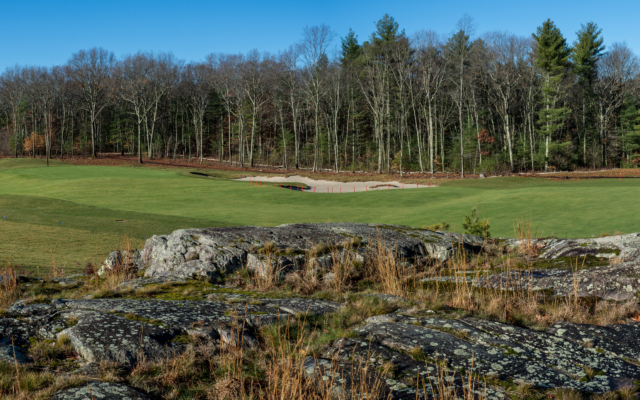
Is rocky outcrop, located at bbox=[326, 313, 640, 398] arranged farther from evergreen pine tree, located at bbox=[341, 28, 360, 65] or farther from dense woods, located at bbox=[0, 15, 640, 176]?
evergreen pine tree, located at bbox=[341, 28, 360, 65]

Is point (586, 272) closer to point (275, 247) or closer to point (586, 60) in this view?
point (275, 247)

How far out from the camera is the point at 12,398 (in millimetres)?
2840

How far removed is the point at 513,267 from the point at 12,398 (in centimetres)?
666

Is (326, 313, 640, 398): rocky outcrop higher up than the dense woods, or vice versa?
the dense woods

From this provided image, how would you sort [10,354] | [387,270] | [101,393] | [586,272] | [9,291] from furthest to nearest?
1. [387,270]
2. [9,291]
3. [586,272]
4. [10,354]
5. [101,393]

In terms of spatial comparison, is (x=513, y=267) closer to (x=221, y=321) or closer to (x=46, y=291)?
(x=221, y=321)

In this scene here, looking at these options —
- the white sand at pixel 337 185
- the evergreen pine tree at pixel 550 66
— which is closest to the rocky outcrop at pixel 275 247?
the white sand at pixel 337 185

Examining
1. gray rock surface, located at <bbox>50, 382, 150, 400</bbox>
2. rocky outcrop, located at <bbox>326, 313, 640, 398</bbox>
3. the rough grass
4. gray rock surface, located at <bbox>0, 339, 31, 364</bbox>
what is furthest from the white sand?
gray rock surface, located at <bbox>50, 382, 150, 400</bbox>

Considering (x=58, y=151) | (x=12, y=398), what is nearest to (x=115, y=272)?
(x=12, y=398)

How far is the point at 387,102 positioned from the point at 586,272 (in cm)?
5057

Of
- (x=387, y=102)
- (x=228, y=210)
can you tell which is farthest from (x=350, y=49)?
(x=228, y=210)

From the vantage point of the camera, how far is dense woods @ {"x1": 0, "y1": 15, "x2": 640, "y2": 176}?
5094 cm

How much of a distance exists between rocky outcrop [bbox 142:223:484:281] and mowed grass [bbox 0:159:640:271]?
4268 millimetres

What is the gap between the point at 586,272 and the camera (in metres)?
5.95
